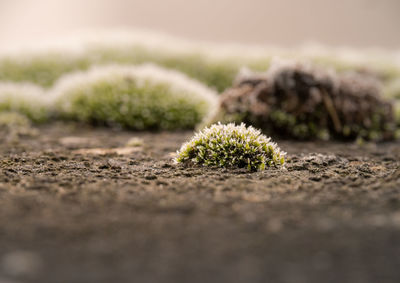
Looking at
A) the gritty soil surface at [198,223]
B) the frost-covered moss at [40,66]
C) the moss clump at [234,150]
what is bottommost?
the gritty soil surface at [198,223]

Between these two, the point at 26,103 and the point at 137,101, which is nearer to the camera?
the point at 137,101

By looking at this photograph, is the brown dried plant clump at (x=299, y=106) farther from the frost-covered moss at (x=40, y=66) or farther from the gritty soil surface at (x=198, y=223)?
the frost-covered moss at (x=40, y=66)

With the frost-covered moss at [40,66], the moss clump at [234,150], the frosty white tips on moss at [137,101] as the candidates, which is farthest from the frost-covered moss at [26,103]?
the moss clump at [234,150]

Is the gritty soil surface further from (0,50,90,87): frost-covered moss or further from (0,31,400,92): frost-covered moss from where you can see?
(0,31,400,92): frost-covered moss

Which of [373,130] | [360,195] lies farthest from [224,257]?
[373,130]

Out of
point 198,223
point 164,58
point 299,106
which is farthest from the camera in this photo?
point 164,58

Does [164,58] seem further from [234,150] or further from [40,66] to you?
[234,150]

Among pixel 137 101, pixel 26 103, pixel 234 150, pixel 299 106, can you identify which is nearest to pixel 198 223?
pixel 234 150

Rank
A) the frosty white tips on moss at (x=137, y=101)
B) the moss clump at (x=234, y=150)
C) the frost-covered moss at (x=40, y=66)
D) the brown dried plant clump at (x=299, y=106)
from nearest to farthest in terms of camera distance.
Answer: the moss clump at (x=234, y=150), the brown dried plant clump at (x=299, y=106), the frosty white tips on moss at (x=137, y=101), the frost-covered moss at (x=40, y=66)
